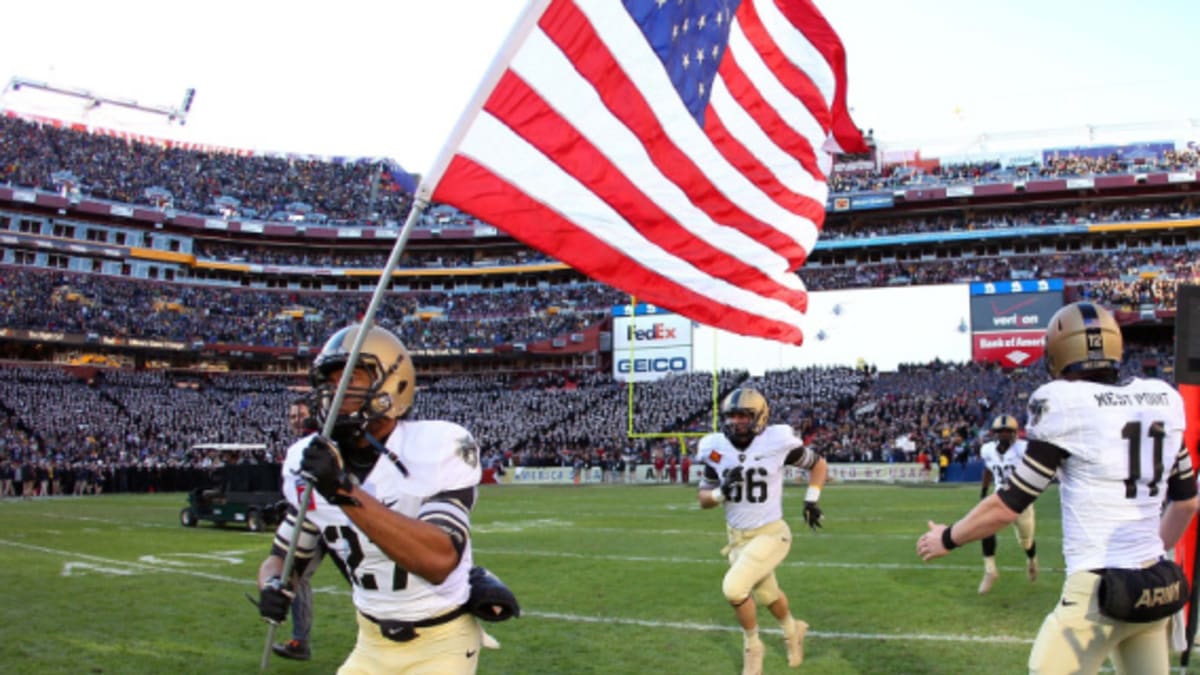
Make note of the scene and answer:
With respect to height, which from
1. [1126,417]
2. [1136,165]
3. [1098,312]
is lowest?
[1126,417]

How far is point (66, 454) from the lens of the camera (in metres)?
42.4

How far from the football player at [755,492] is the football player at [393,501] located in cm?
421

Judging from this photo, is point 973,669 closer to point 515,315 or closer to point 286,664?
point 286,664

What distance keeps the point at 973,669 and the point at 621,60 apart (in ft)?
16.2

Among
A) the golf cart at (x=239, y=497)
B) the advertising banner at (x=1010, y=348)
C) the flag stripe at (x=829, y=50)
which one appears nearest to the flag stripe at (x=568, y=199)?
the flag stripe at (x=829, y=50)

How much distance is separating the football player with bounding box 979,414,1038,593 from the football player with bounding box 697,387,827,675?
3159 mm

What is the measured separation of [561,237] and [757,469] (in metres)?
3.73

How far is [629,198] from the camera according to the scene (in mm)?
5625

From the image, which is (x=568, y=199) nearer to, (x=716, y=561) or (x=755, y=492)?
(x=755, y=492)

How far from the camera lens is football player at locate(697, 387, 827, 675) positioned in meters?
7.65

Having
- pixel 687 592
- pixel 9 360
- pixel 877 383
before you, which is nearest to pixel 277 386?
pixel 9 360

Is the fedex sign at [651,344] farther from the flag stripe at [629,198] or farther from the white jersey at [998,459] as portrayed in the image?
the flag stripe at [629,198]

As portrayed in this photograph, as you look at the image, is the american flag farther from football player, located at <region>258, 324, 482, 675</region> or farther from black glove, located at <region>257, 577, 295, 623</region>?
black glove, located at <region>257, 577, 295, 623</region>

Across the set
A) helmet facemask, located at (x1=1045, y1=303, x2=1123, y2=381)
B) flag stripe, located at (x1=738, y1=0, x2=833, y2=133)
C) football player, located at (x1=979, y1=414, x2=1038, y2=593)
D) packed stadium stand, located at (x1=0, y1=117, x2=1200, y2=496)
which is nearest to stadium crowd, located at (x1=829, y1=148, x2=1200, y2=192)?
packed stadium stand, located at (x1=0, y1=117, x2=1200, y2=496)
